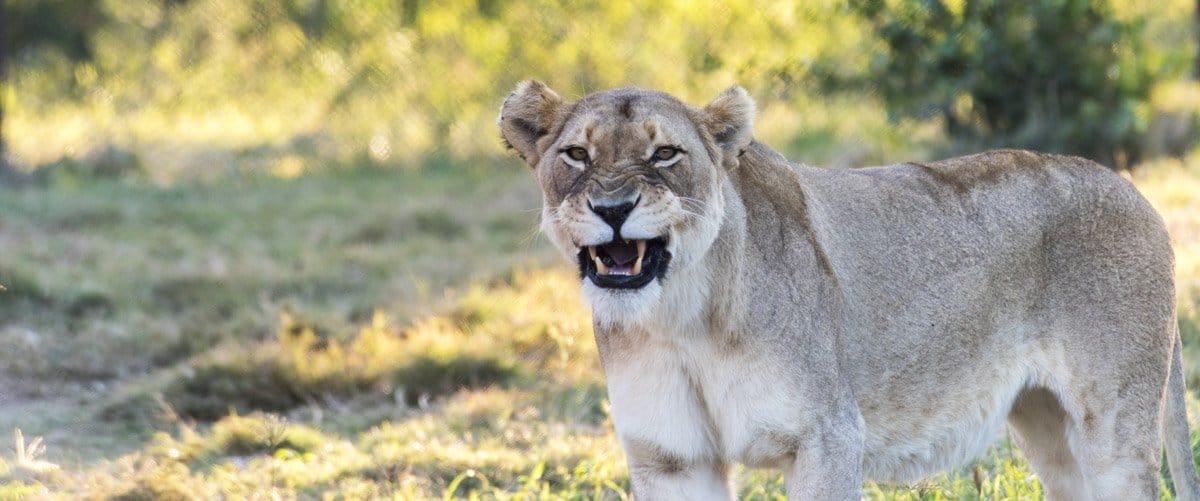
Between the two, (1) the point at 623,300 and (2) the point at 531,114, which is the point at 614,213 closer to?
(1) the point at 623,300

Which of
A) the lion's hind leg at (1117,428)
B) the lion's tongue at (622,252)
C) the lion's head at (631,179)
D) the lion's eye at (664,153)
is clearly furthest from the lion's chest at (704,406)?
the lion's hind leg at (1117,428)

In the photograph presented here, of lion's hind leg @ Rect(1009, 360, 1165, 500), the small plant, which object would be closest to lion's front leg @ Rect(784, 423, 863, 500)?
lion's hind leg @ Rect(1009, 360, 1165, 500)

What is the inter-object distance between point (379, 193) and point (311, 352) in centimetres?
425

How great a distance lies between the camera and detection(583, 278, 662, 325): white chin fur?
131 inches

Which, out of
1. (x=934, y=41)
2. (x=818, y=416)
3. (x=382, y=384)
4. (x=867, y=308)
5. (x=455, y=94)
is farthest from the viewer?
(x=455, y=94)

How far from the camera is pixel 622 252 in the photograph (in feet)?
11.1

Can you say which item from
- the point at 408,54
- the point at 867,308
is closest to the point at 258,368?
the point at 867,308

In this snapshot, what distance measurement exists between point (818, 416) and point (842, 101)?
7761mm

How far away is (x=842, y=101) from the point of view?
36.4ft

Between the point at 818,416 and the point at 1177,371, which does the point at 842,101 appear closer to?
the point at 1177,371

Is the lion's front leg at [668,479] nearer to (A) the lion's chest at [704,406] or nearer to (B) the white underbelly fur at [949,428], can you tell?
(A) the lion's chest at [704,406]

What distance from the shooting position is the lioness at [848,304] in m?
3.44

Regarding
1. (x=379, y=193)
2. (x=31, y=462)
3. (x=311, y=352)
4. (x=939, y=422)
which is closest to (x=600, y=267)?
(x=939, y=422)

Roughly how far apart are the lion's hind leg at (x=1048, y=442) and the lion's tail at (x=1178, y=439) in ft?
0.80
